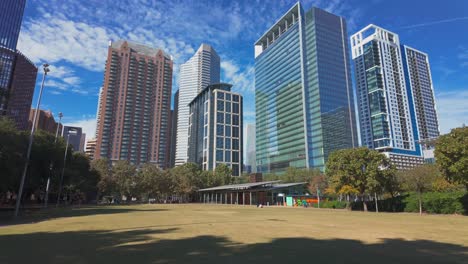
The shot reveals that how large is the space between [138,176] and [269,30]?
467ft

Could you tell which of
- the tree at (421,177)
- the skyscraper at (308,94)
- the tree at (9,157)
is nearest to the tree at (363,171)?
the tree at (421,177)

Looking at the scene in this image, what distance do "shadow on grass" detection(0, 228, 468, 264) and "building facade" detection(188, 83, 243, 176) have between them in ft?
504

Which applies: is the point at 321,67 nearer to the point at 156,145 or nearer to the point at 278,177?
the point at 278,177

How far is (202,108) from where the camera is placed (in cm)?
18675

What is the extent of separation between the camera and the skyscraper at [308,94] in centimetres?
14050

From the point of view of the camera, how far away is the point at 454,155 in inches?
992

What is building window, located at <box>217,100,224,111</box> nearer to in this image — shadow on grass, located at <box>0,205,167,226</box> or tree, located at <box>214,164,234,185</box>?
tree, located at <box>214,164,234,185</box>

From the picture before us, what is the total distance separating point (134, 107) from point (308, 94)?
9983 centimetres

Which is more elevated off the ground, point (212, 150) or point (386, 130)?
point (386, 130)

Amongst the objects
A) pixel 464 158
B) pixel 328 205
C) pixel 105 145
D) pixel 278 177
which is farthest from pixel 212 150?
pixel 464 158

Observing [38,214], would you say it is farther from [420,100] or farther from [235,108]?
[420,100]

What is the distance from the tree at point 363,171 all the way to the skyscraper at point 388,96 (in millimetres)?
142369

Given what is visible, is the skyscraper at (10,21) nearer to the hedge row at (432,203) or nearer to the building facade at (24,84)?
the building facade at (24,84)

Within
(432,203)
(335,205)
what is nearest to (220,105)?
(335,205)
